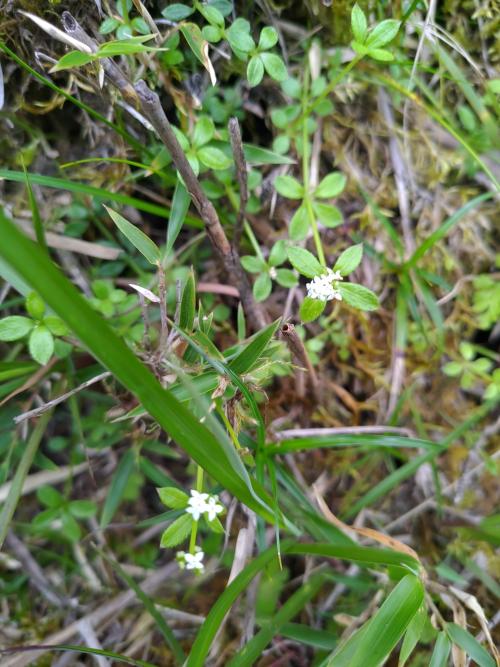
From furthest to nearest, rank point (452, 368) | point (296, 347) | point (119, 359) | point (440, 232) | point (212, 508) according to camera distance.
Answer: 1. point (452, 368)
2. point (440, 232)
3. point (296, 347)
4. point (212, 508)
5. point (119, 359)

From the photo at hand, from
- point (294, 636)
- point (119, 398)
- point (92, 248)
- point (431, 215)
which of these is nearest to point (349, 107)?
point (431, 215)

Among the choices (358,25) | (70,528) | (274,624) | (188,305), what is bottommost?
(274,624)

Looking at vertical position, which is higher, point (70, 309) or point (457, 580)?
point (70, 309)

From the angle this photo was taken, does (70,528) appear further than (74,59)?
Yes

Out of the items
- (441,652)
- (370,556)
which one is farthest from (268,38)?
(441,652)

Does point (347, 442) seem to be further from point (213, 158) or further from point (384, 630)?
point (213, 158)

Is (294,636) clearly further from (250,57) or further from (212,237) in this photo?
(250,57)

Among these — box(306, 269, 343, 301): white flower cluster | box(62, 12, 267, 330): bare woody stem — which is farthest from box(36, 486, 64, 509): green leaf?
box(306, 269, 343, 301): white flower cluster
